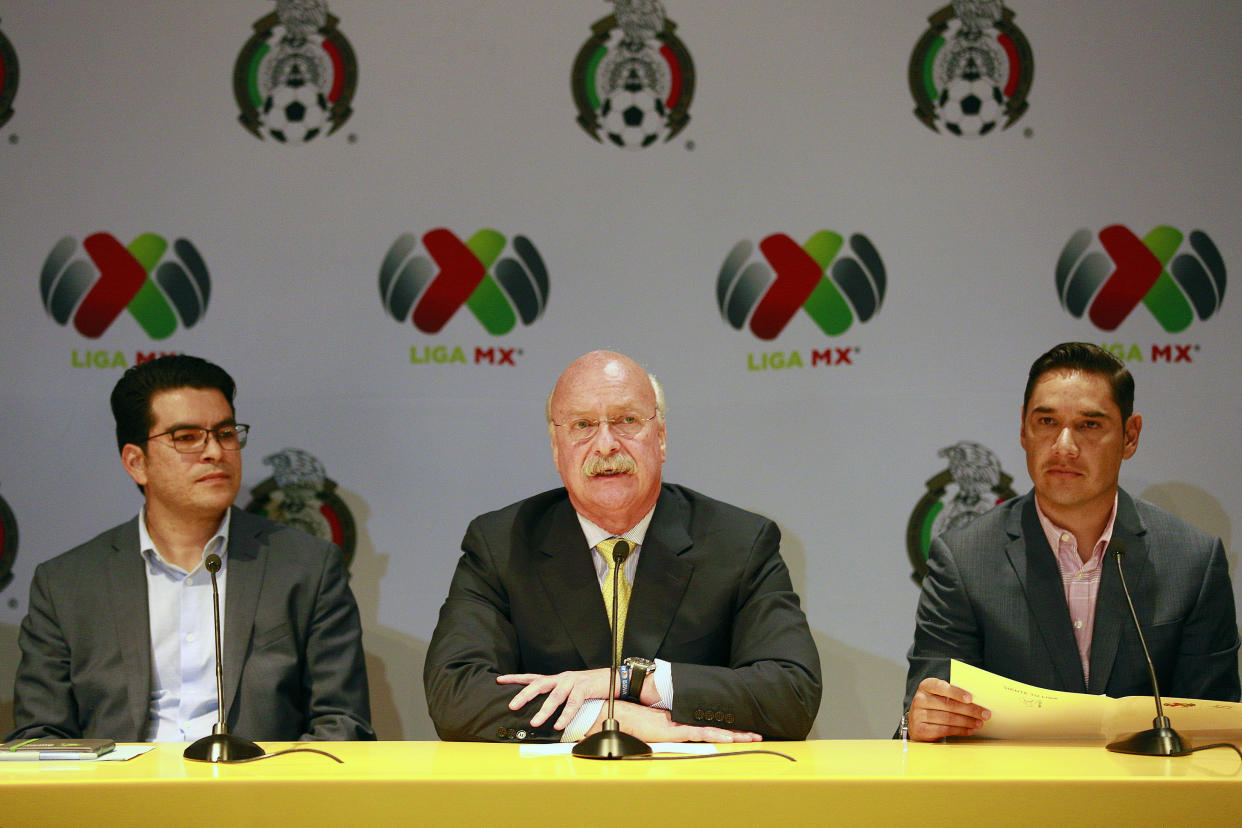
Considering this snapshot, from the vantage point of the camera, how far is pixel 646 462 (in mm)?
3004

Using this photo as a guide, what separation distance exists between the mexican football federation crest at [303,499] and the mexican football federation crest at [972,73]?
7.23 ft

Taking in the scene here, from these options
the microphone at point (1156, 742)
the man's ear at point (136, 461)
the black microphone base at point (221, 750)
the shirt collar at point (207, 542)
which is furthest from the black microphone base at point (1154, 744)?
the man's ear at point (136, 461)

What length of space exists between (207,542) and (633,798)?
5.88ft

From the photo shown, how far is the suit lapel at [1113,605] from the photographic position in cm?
293

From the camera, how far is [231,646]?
3.09 metres

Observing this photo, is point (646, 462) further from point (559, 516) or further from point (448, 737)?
point (448, 737)

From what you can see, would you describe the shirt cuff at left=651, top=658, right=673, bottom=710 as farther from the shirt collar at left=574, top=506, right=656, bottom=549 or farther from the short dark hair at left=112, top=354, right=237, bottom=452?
the short dark hair at left=112, top=354, right=237, bottom=452

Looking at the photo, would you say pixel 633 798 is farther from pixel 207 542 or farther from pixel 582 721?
pixel 207 542

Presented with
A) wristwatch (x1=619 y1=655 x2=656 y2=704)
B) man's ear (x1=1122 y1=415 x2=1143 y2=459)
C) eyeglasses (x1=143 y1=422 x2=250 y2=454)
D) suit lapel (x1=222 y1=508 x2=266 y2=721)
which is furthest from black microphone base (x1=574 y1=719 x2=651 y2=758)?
man's ear (x1=1122 y1=415 x2=1143 y2=459)

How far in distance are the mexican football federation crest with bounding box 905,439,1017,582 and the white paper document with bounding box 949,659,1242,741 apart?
1231mm

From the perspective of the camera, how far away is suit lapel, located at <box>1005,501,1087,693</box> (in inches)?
116

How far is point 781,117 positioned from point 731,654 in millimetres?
1744

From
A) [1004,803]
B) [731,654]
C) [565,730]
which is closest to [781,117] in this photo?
[731,654]

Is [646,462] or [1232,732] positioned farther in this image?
[646,462]
